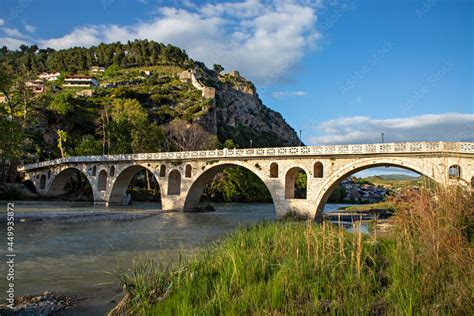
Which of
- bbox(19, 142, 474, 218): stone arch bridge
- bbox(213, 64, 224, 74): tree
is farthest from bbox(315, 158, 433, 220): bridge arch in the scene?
bbox(213, 64, 224, 74): tree

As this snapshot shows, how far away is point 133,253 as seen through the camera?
527 inches

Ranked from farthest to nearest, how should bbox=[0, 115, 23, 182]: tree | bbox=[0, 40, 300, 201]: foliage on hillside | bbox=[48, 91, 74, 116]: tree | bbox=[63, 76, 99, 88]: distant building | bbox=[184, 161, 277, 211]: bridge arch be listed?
bbox=[63, 76, 99, 88]: distant building, bbox=[48, 91, 74, 116]: tree, bbox=[0, 40, 300, 201]: foliage on hillside, bbox=[184, 161, 277, 211]: bridge arch, bbox=[0, 115, 23, 182]: tree

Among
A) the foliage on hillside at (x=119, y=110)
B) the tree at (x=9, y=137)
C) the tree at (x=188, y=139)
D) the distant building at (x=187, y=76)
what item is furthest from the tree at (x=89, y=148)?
the distant building at (x=187, y=76)

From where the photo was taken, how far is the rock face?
8972 cm

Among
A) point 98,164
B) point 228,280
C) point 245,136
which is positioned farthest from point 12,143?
point 245,136

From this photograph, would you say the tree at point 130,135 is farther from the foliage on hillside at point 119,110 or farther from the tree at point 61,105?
the tree at point 61,105

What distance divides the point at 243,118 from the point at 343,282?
10234 cm

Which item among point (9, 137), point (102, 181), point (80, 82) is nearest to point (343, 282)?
point (9, 137)

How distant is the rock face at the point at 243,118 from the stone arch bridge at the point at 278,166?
33521mm

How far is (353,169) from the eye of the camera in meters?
24.0

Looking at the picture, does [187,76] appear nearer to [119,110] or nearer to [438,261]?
[119,110]

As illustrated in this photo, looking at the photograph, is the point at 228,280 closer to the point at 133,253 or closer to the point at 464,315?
the point at 464,315

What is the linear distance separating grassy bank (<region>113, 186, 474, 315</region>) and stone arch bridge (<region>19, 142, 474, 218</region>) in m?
2.21

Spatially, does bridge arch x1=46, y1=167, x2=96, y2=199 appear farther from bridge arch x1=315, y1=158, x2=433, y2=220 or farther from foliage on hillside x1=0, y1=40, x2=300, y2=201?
bridge arch x1=315, y1=158, x2=433, y2=220
